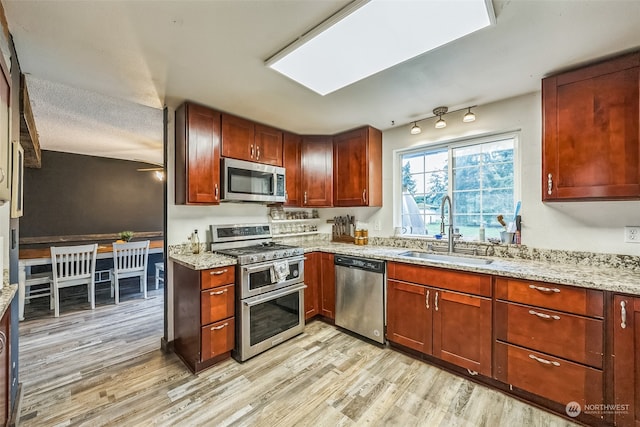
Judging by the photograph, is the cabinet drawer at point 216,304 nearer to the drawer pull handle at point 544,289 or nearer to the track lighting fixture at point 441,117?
the drawer pull handle at point 544,289

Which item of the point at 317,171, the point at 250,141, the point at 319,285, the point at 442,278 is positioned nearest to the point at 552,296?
the point at 442,278

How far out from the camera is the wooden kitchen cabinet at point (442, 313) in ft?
6.61

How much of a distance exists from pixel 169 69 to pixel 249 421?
237cm

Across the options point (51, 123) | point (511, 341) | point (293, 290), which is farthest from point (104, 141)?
point (511, 341)

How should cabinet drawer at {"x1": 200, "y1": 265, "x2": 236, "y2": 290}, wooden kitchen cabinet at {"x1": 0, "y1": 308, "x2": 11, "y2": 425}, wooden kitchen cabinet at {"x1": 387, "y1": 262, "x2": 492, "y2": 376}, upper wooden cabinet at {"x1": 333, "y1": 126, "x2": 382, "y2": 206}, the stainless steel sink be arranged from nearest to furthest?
wooden kitchen cabinet at {"x1": 0, "y1": 308, "x2": 11, "y2": 425} < wooden kitchen cabinet at {"x1": 387, "y1": 262, "x2": 492, "y2": 376} < cabinet drawer at {"x1": 200, "y1": 265, "x2": 236, "y2": 290} < the stainless steel sink < upper wooden cabinet at {"x1": 333, "y1": 126, "x2": 382, "y2": 206}

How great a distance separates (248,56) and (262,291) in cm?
188

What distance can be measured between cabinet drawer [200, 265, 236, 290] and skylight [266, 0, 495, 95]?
5.28 feet

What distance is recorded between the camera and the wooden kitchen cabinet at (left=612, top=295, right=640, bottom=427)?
1499 millimetres

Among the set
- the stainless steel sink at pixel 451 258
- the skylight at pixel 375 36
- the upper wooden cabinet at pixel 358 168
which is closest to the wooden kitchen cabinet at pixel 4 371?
the skylight at pixel 375 36

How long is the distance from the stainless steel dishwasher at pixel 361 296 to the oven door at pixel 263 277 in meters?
0.46

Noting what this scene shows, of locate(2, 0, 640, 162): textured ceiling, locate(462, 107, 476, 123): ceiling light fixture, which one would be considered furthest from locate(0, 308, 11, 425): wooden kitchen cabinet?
locate(462, 107, 476, 123): ceiling light fixture

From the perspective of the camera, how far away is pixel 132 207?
17.3 ft

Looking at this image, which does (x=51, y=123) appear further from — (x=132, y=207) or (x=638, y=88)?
(x=638, y=88)

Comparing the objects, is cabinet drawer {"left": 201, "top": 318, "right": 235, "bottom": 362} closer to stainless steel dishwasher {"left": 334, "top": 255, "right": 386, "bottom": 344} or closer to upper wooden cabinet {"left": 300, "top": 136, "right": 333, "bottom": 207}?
stainless steel dishwasher {"left": 334, "top": 255, "right": 386, "bottom": 344}
